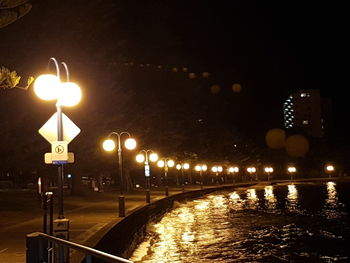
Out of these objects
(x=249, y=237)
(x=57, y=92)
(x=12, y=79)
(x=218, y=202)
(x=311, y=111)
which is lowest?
(x=249, y=237)

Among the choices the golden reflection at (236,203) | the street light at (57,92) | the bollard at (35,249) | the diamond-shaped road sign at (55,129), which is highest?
the street light at (57,92)

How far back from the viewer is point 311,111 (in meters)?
164

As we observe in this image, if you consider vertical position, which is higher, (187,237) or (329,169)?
(329,169)

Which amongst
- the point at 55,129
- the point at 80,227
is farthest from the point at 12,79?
the point at 80,227

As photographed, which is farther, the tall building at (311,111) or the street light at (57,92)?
the tall building at (311,111)

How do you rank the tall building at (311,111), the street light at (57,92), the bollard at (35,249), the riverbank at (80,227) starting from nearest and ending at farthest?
the bollard at (35,249), the street light at (57,92), the riverbank at (80,227), the tall building at (311,111)

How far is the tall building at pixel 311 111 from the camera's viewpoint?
525ft

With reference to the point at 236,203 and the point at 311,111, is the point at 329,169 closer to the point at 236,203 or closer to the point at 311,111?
the point at 236,203

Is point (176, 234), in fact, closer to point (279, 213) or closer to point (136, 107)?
point (279, 213)

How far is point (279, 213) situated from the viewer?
2652 centimetres

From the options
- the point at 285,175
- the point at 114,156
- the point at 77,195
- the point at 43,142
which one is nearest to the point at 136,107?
the point at 114,156

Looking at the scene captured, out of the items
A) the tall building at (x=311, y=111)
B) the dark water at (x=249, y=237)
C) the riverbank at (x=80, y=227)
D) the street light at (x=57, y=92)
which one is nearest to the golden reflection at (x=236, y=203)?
the dark water at (x=249, y=237)

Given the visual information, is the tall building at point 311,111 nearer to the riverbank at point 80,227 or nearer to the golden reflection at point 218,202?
the golden reflection at point 218,202

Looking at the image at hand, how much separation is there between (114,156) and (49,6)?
18939mm
